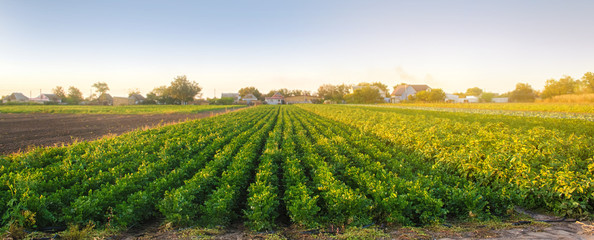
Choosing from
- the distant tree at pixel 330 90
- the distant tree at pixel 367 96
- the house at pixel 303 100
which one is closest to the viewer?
the distant tree at pixel 367 96

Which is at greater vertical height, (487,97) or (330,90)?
(330,90)

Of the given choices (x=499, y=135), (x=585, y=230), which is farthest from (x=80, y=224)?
(x=499, y=135)

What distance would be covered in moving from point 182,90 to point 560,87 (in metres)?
101

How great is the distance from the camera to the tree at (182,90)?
299 ft

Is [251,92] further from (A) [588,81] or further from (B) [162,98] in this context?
(A) [588,81]

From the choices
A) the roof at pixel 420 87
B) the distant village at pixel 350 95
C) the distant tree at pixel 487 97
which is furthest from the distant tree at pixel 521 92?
the roof at pixel 420 87

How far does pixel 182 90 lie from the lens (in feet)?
300

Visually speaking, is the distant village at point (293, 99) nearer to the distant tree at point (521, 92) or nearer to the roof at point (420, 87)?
the roof at point (420, 87)

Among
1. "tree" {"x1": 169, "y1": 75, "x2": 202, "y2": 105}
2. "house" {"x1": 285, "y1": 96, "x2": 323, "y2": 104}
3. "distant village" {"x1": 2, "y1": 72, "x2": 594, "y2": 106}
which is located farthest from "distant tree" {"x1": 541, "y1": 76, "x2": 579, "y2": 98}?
"tree" {"x1": 169, "y1": 75, "x2": 202, "y2": 105}

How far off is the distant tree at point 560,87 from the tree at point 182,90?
95675 mm

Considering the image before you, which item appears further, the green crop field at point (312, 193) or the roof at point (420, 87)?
the roof at point (420, 87)

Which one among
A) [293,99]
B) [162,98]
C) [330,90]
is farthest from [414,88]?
[162,98]

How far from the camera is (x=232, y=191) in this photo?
5105mm

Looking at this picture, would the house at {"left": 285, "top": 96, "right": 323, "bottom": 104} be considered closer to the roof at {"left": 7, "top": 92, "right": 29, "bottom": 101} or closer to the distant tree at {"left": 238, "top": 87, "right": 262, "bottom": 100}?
the distant tree at {"left": 238, "top": 87, "right": 262, "bottom": 100}
